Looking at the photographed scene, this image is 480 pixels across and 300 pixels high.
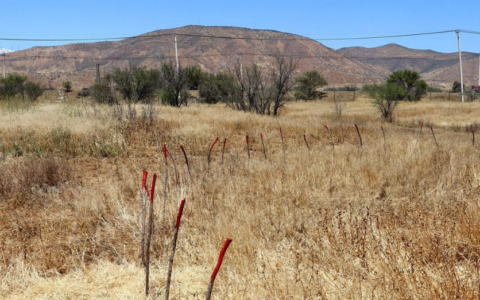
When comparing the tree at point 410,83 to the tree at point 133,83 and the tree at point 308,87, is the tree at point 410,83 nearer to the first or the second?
the tree at point 308,87

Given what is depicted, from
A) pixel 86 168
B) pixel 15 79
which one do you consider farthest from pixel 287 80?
pixel 15 79

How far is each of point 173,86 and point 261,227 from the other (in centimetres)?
2458

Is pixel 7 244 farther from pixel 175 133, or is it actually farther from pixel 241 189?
pixel 175 133

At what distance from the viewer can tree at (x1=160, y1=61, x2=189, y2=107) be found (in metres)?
28.2

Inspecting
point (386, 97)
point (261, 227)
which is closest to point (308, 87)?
point (386, 97)

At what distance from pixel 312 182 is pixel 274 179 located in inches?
23.7

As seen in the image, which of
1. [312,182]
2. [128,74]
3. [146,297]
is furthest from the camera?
[128,74]

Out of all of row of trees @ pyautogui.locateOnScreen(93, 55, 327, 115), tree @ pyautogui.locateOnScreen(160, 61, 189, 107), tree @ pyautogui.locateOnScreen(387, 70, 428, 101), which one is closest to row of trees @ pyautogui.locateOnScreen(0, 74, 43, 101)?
row of trees @ pyautogui.locateOnScreen(93, 55, 327, 115)

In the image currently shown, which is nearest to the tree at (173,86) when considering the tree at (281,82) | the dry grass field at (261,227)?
the tree at (281,82)

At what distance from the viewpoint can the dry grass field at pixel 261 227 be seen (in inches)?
131

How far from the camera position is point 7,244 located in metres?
4.73

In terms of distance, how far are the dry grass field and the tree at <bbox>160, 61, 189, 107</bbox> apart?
17.9 m

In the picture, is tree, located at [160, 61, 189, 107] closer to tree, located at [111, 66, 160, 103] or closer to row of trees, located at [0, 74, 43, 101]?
tree, located at [111, 66, 160, 103]

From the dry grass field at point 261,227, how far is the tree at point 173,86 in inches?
704
